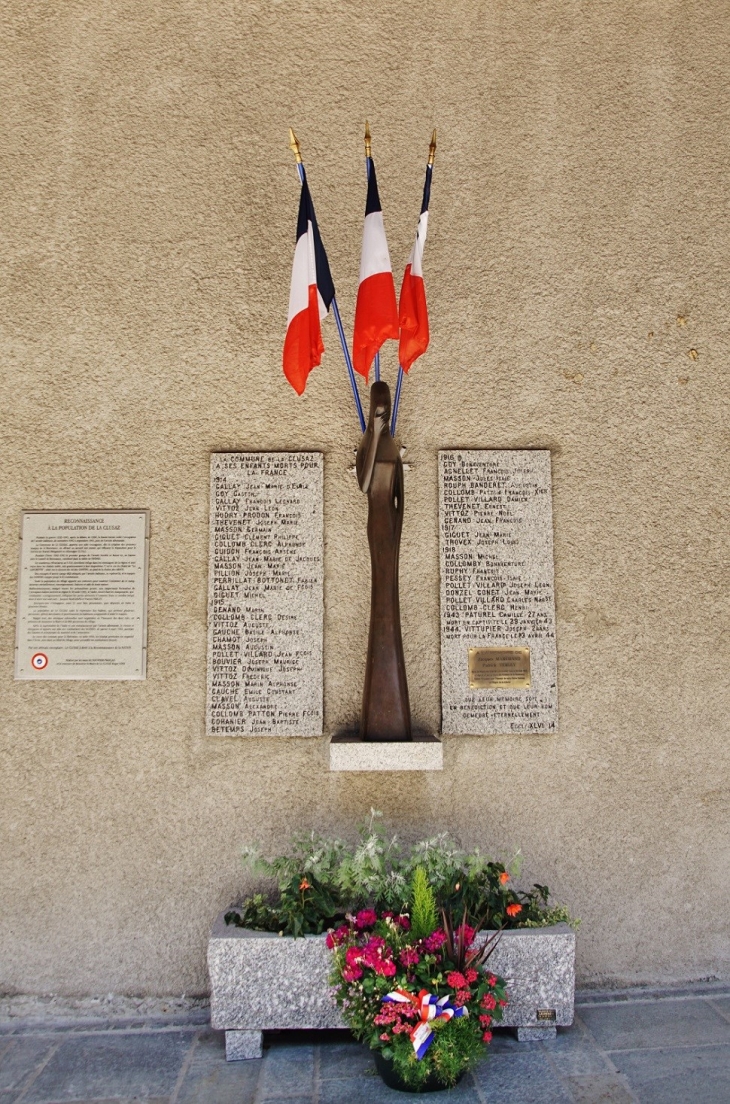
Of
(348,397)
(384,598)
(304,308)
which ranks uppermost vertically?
(304,308)

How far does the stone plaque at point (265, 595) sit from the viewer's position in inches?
127

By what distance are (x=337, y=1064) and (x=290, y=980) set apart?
0.29 meters

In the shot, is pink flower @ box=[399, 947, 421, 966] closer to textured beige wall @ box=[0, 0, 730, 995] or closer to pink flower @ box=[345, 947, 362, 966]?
pink flower @ box=[345, 947, 362, 966]

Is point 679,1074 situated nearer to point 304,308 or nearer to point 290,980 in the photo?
point 290,980

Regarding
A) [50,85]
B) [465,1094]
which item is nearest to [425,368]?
[50,85]

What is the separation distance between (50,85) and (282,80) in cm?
99

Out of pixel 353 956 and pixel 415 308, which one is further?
pixel 415 308

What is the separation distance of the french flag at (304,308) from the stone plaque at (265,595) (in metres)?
0.52

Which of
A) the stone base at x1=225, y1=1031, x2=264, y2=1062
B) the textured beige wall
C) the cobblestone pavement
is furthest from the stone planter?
the textured beige wall

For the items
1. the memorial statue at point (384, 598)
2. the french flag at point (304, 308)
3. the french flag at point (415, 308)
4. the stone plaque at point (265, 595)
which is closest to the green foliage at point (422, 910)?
the memorial statue at point (384, 598)

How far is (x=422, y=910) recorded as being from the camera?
2525 mm

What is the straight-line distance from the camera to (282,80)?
11.7 feet

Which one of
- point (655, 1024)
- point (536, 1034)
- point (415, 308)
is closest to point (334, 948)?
point (536, 1034)

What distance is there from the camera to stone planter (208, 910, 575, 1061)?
271cm
